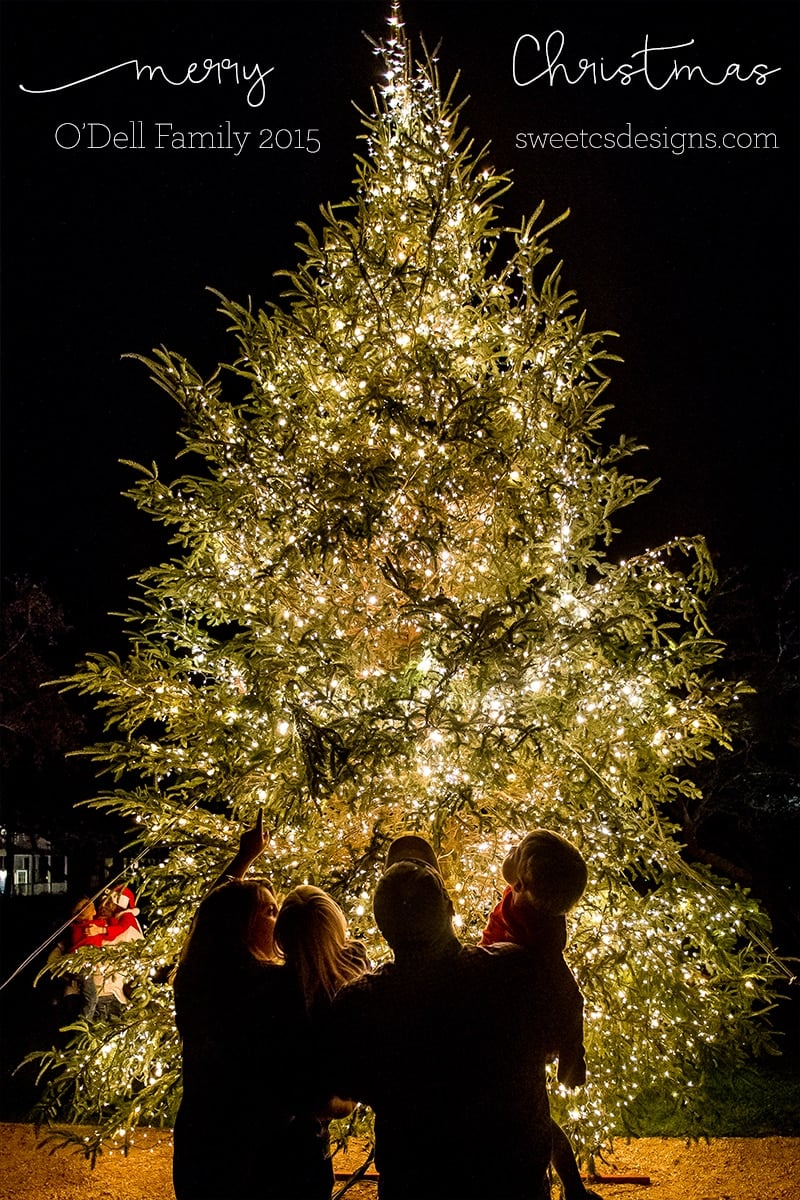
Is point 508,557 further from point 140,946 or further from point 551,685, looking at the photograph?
point 140,946

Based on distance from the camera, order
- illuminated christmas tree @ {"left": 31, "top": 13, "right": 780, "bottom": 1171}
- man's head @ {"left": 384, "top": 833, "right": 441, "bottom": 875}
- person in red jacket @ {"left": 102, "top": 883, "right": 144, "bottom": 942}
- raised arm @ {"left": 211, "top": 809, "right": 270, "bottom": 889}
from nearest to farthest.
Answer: man's head @ {"left": 384, "top": 833, "right": 441, "bottom": 875}, raised arm @ {"left": 211, "top": 809, "right": 270, "bottom": 889}, illuminated christmas tree @ {"left": 31, "top": 13, "right": 780, "bottom": 1171}, person in red jacket @ {"left": 102, "top": 883, "right": 144, "bottom": 942}

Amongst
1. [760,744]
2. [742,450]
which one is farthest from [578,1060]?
[742,450]

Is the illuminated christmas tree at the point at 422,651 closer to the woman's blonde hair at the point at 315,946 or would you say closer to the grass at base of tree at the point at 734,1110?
the woman's blonde hair at the point at 315,946

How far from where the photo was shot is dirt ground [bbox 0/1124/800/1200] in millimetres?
5199

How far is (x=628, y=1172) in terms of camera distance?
547 cm

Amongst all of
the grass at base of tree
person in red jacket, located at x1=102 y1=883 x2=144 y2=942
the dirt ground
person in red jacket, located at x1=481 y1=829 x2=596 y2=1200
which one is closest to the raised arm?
person in red jacket, located at x1=481 y1=829 x2=596 y2=1200

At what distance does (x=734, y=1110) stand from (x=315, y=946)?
226 inches

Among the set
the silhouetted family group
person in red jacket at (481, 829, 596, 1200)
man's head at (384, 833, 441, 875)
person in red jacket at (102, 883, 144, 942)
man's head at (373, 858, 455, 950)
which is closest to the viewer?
the silhouetted family group

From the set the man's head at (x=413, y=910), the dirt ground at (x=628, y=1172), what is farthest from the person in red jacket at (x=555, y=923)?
the dirt ground at (x=628, y=1172)

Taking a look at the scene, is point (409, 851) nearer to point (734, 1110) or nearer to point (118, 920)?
point (734, 1110)

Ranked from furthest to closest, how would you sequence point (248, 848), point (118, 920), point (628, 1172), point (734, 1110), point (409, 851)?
point (118, 920)
point (734, 1110)
point (628, 1172)
point (248, 848)
point (409, 851)

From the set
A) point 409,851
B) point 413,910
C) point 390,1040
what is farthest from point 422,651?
point 390,1040

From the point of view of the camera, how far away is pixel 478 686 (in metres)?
4.52

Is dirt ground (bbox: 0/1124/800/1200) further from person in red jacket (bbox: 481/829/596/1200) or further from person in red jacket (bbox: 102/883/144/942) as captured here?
person in red jacket (bbox: 481/829/596/1200)
